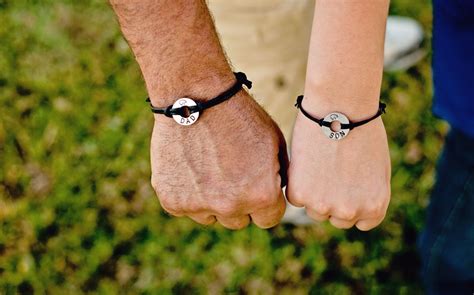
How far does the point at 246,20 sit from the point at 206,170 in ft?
2.95

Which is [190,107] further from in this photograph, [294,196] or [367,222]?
[367,222]

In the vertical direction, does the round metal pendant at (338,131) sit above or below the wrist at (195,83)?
below

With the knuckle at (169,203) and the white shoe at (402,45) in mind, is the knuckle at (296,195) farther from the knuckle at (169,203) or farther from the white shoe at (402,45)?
the white shoe at (402,45)

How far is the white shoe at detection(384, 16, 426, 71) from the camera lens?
3025 mm

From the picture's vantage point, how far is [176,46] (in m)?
1.28

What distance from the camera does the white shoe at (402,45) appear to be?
3025 mm

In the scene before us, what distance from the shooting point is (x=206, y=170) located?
1.33 m

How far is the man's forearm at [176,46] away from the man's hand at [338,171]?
8.7 inches

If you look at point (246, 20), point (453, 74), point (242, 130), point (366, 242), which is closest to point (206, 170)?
point (242, 130)

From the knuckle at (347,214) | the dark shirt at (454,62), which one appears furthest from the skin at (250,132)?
the dark shirt at (454,62)

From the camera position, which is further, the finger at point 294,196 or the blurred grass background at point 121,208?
the blurred grass background at point 121,208

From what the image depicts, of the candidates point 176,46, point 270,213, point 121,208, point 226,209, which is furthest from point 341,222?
point 121,208

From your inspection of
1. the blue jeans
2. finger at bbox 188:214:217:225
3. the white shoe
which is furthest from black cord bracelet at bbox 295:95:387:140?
the white shoe

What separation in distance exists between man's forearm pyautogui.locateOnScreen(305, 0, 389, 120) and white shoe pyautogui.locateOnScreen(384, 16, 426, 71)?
1.79 metres
